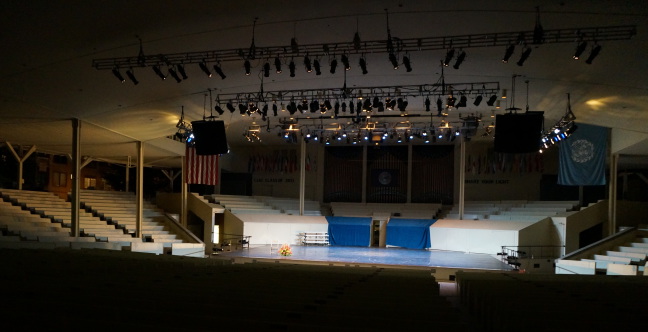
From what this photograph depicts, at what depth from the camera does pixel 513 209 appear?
71.1 ft

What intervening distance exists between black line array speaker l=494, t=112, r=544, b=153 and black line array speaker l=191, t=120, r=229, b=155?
24.3 ft

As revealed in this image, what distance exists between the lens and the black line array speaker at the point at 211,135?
542 inches

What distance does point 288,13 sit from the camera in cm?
813

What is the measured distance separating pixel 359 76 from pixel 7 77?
26.0 feet

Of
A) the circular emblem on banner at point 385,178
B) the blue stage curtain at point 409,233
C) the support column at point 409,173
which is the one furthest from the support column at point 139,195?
the support column at point 409,173

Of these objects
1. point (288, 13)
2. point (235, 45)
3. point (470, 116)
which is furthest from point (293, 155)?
point (288, 13)

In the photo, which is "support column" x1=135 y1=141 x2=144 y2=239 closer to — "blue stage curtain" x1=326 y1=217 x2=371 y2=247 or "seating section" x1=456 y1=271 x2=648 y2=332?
"blue stage curtain" x1=326 y1=217 x2=371 y2=247

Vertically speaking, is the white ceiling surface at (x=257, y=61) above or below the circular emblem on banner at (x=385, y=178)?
above

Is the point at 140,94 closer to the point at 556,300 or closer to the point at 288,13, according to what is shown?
the point at 288,13

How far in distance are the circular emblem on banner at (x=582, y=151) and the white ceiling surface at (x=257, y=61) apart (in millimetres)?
1242

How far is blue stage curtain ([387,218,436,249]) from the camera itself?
21844 millimetres

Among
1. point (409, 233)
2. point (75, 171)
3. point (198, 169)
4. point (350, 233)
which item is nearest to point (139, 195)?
point (198, 169)

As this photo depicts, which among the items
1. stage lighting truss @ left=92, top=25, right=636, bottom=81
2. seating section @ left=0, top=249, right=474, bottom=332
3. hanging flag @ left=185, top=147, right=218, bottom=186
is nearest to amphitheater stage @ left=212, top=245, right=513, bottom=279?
hanging flag @ left=185, top=147, right=218, bottom=186

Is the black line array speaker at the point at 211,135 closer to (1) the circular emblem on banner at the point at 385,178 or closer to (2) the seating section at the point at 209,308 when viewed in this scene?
(2) the seating section at the point at 209,308
